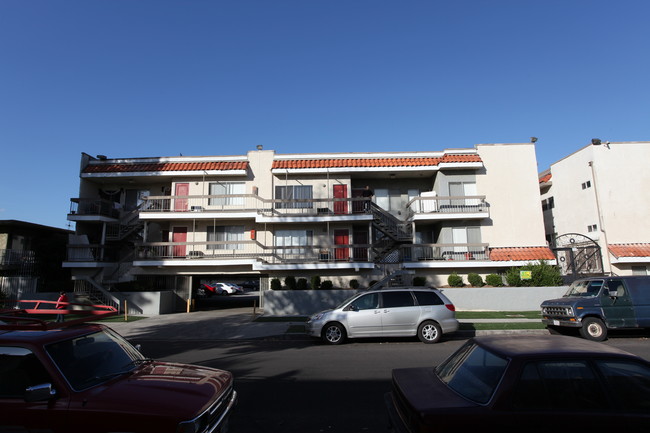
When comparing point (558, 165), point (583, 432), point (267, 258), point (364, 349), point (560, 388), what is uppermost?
point (558, 165)

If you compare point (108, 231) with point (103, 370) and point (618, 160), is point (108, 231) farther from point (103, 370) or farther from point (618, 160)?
point (618, 160)

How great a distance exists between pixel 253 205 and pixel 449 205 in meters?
12.8

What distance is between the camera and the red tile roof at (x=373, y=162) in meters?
22.9

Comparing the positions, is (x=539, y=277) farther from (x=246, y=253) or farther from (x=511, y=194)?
(x=246, y=253)

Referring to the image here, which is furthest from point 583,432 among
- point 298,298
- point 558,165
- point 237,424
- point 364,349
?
point 558,165

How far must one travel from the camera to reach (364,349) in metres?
10.2

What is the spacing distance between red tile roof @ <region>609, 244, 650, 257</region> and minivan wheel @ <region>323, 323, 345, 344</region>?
65.5ft

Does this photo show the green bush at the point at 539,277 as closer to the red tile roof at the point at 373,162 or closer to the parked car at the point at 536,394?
the red tile roof at the point at 373,162

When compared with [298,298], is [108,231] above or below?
above

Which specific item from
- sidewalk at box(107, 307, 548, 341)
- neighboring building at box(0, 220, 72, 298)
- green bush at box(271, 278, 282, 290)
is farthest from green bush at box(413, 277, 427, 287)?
Answer: neighboring building at box(0, 220, 72, 298)

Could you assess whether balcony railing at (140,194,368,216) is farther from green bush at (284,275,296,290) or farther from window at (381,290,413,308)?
window at (381,290,413,308)

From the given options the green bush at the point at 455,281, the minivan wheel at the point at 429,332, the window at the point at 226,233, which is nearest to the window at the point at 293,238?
the window at the point at 226,233

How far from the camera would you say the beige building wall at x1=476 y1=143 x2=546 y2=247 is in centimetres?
2272

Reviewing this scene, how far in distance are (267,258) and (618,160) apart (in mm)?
23694
